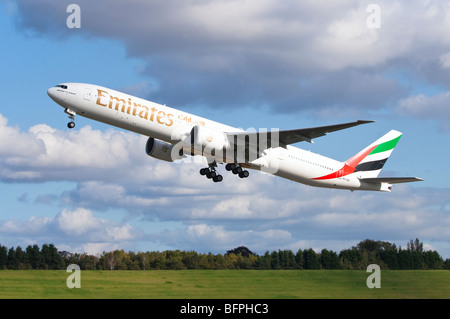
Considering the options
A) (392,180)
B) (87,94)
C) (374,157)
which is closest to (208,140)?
(87,94)

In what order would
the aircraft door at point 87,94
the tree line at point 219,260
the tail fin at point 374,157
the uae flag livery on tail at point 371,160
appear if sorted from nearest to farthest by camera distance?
1. the aircraft door at point 87,94
2. the uae flag livery on tail at point 371,160
3. the tail fin at point 374,157
4. the tree line at point 219,260

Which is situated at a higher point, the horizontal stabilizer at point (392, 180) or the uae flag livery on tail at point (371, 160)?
the uae flag livery on tail at point (371, 160)

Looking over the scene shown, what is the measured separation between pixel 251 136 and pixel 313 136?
4130 millimetres

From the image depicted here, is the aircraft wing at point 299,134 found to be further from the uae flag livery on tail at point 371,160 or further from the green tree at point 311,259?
the green tree at point 311,259

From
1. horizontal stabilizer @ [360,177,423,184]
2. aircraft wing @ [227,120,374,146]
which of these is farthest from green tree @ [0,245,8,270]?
horizontal stabilizer @ [360,177,423,184]

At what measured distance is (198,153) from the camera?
4388 centimetres

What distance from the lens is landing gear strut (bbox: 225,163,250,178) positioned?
1822 inches

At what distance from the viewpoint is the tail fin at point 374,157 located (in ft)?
166

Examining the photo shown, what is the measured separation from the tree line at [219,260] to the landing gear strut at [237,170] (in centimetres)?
2646

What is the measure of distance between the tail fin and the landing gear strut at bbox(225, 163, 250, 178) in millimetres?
8503

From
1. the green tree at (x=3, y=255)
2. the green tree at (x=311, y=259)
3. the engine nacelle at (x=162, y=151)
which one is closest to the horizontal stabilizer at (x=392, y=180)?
the engine nacelle at (x=162, y=151)

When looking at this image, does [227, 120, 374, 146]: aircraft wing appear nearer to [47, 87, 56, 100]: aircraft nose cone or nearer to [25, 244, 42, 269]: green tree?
[47, 87, 56, 100]: aircraft nose cone
